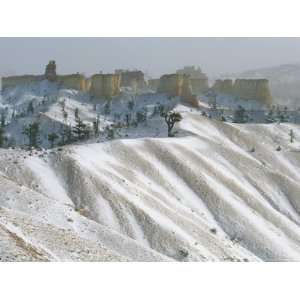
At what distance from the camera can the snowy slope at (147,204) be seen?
112ft

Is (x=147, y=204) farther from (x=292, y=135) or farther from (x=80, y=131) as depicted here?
(x=292, y=135)

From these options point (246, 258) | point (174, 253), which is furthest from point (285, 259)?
point (174, 253)

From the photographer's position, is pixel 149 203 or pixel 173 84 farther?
pixel 173 84

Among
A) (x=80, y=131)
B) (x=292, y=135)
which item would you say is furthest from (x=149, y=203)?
(x=292, y=135)

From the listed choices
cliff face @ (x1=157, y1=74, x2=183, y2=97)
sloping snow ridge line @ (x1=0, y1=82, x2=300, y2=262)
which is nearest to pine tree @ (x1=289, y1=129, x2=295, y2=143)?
sloping snow ridge line @ (x1=0, y1=82, x2=300, y2=262)

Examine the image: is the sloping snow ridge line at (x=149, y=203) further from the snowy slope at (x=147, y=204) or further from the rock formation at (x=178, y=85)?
the rock formation at (x=178, y=85)

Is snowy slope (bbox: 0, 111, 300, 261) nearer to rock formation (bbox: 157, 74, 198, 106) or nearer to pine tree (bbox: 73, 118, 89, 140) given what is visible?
pine tree (bbox: 73, 118, 89, 140)

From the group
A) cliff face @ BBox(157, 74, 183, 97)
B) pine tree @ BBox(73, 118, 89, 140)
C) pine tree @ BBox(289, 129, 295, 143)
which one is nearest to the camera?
pine tree @ BBox(73, 118, 89, 140)

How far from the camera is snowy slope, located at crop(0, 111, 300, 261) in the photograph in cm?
3425

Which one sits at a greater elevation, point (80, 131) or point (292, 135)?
point (292, 135)

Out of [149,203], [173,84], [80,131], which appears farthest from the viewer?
[173,84]

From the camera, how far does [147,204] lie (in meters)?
51.4

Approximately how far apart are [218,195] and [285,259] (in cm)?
1213

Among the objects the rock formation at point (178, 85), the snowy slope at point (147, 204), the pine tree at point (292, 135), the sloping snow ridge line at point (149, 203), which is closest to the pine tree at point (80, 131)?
the sloping snow ridge line at point (149, 203)
